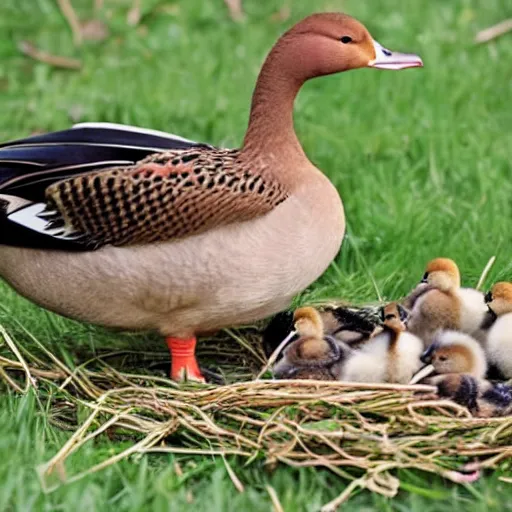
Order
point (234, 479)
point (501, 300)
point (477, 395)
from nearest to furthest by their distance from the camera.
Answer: point (234, 479)
point (477, 395)
point (501, 300)

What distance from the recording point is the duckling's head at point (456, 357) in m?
4.60

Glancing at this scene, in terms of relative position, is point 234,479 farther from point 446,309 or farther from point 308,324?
point 446,309

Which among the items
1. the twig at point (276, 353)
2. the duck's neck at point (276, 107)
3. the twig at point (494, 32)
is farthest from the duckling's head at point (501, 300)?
the twig at point (494, 32)

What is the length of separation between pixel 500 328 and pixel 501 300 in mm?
112

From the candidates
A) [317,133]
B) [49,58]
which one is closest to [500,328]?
[317,133]

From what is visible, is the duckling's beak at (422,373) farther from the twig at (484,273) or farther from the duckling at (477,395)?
the twig at (484,273)

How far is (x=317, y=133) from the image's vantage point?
7191mm

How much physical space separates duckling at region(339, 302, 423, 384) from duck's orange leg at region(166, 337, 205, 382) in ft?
1.96

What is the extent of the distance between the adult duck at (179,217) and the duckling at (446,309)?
39 centimetres

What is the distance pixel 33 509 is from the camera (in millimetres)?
3906

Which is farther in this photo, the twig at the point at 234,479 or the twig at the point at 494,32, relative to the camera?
the twig at the point at 494,32

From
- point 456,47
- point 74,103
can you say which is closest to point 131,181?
point 74,103

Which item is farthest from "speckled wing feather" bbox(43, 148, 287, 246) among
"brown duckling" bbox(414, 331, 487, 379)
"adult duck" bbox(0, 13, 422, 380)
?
"brown duckling" bbox(414, 331, 487, 379)

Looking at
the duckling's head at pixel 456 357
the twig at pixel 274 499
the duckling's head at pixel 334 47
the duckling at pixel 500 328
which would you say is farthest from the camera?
the duckling's head at pixel 334 47
